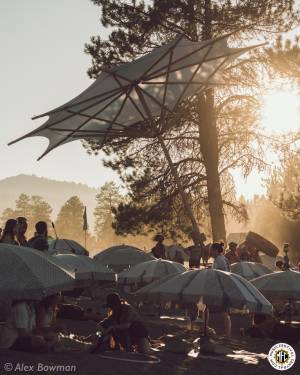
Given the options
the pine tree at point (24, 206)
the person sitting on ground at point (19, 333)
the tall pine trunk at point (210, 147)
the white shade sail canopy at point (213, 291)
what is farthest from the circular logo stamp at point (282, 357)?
the pine tree at point (24, 206)

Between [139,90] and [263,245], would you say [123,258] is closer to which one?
[139,90]

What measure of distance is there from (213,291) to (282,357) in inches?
77.2

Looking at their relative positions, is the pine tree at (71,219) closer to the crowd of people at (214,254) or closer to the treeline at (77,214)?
the treeline at (77,214)

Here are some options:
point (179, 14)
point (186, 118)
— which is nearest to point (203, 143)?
point (186, 118)

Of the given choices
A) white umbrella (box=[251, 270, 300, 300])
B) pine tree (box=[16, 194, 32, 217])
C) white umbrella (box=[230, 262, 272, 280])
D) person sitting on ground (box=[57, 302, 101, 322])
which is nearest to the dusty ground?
person sitting on ground (box=[57, 302, 101, 322])

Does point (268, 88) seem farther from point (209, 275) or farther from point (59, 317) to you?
point (209, 275)

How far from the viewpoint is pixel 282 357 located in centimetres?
1188

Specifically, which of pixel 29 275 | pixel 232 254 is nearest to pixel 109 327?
pixel 29 275

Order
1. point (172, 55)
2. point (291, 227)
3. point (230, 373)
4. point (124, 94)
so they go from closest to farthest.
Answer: point (230, 373)
point (172, 55)
point (124, 94)
point (291, 227)

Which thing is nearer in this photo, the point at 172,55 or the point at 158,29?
the point at 172,55

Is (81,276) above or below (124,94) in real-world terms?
below

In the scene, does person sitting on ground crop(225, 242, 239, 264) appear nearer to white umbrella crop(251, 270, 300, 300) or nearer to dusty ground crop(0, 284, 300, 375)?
dusty ground crop(0, 284, 300, 375)

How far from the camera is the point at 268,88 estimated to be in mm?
27844

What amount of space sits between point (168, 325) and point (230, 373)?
21.3 ft
